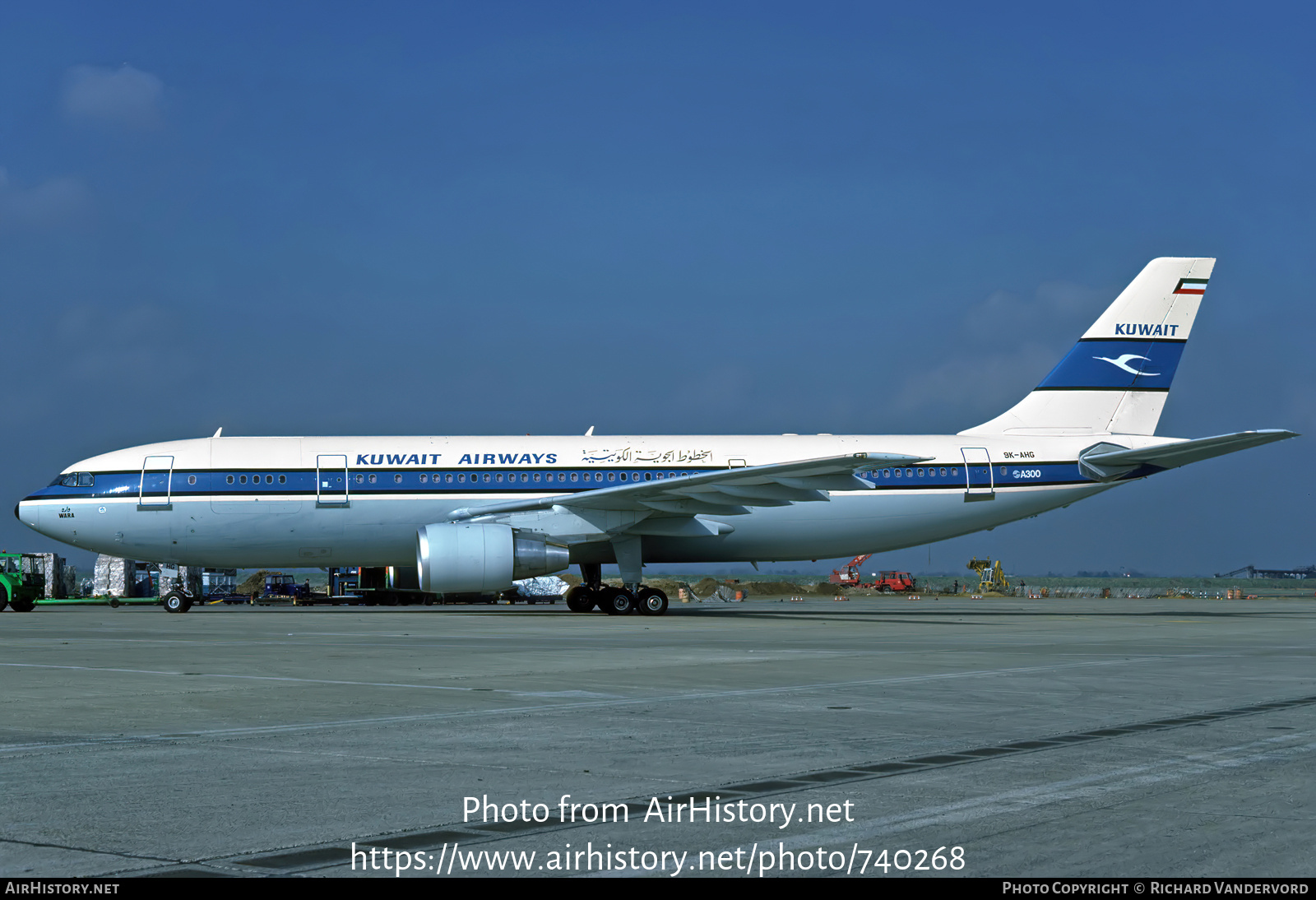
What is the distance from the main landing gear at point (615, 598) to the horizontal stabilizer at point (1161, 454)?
11.8 metres

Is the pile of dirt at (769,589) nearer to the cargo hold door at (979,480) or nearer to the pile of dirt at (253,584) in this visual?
the pile of dirt at (253,584)

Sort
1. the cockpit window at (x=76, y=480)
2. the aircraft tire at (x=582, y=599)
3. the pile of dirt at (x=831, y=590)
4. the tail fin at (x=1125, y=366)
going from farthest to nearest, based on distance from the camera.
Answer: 1. the pile of dirt at (x=831, y=590)
2. the tail fin at (x=1125, y=366)
3. the aircraft tire at (x=582, y=599)
4. the cockpit window at (x=76, y=480)

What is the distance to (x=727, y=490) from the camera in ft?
89.8

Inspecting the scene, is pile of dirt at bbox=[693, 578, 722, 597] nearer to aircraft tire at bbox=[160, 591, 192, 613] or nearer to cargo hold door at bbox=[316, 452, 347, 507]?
aircraft tire at bbox=[160, 591, 192, 613]

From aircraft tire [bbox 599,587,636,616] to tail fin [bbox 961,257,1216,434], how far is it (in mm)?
10466

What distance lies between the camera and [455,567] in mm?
26391

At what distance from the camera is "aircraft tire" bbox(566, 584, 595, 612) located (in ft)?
102

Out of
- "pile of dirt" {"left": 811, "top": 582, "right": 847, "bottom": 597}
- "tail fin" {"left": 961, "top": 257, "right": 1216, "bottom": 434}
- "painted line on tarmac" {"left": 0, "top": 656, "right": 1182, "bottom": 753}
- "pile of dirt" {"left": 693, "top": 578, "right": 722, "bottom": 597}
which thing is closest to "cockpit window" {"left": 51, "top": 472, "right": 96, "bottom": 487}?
Answer: "painted line on tarmac" {"left": 0, "top": 656, "right": 1182, "bottom": 753}

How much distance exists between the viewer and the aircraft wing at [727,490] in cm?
2575

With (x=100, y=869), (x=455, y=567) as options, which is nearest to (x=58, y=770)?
(x=100, y=869)

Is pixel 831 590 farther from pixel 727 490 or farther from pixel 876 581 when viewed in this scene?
pixel 727 490

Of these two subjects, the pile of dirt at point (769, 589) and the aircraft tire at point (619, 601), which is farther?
the pile of dirt at point (769, 589)

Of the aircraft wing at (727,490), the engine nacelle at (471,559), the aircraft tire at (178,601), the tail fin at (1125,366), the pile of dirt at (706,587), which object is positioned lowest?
the pile of dirt at (706,587)

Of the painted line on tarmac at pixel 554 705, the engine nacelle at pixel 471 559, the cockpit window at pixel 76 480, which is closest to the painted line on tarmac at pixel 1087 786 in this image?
the painted line on tarmac at pixel 554 705
